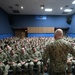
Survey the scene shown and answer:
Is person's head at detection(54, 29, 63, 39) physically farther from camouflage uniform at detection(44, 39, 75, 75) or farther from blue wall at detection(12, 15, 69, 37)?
blue wall at detection(12, 15, 69, 37)

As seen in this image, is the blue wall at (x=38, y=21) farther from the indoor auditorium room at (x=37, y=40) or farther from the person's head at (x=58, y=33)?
the person's head at (x=58, y=33)

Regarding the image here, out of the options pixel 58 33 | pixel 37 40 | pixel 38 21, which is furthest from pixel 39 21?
pixel 58 33

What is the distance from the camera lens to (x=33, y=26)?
19.8 meters

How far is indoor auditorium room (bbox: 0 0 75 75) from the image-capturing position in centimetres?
265

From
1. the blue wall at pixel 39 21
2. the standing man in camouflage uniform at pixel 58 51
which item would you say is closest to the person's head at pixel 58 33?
the standing man in camouflage uniform at pixel 58 51

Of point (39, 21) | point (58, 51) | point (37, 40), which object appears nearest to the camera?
point (58, 51)

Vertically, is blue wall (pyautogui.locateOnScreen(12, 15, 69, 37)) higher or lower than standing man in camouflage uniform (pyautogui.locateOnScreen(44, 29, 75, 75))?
higher

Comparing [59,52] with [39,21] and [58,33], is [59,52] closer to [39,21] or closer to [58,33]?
[58,33]

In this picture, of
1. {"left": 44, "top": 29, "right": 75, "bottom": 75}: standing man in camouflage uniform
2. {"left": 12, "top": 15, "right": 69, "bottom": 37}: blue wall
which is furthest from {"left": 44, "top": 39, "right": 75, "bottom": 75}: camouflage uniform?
{"left": 12, "top": 15, "right": 69, "bottom": 37}: blue wall

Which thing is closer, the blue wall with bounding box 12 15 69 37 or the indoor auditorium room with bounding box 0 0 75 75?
the indoor auditorium room with bounding box 0 0 75 75

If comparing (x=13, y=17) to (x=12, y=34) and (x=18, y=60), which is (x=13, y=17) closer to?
(x=12, y=34)

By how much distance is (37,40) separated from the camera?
1164 centimetres

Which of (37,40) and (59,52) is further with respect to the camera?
(37,40)

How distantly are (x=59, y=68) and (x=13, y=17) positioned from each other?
1783 cm
